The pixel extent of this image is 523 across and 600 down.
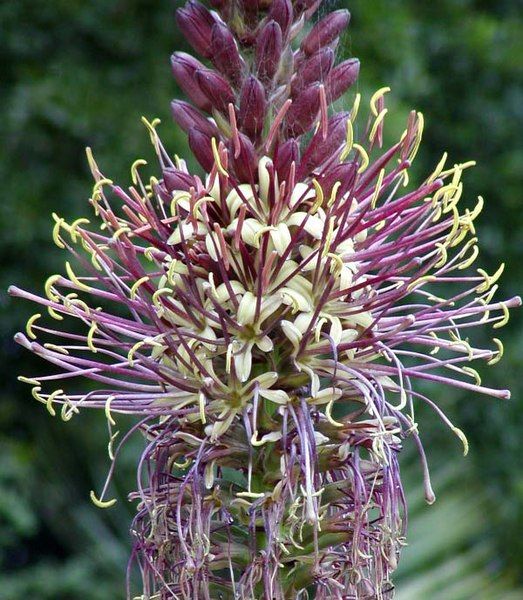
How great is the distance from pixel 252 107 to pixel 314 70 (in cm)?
16

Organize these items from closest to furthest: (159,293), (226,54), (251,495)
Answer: (251,495)
(159,293)
(226,54)

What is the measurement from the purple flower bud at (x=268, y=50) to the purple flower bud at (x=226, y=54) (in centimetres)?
5

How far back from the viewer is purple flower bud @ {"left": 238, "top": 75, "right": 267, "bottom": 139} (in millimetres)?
1942

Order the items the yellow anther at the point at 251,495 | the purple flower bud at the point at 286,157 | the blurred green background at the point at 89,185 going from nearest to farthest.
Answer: the yellow anther at the point at 251,495
the purple flower bud at the point at 286,157
the blurred green background at the point at 89,185

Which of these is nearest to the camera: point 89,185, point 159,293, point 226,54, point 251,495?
point 251,495

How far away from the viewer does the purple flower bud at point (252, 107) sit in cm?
194

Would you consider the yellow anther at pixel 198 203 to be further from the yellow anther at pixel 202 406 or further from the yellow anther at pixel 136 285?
the yellow anther at pixel 202 406

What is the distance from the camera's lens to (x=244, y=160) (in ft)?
6.41

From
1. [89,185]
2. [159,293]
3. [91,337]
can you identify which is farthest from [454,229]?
[89,185]

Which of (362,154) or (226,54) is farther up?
(226,54)

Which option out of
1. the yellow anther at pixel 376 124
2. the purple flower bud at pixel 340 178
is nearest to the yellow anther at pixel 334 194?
the purple flower bud at pixel 340 178

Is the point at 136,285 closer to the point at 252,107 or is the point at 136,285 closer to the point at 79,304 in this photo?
the point at 79,304

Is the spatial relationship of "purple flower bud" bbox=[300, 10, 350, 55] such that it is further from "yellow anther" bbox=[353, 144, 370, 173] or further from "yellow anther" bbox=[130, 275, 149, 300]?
"yellow anther" bbox=[130, 275, 149, 300]

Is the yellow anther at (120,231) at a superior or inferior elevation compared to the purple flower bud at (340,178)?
superior
